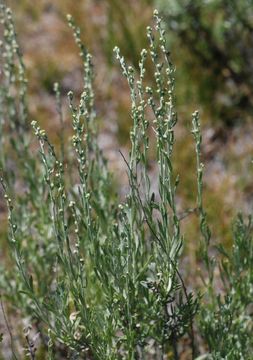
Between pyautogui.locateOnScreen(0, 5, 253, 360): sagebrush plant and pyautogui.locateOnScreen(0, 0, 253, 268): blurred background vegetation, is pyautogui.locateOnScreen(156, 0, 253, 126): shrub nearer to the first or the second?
pyautogui.locateOnScreen(0, 0, 253, 268): blurred background vegetation

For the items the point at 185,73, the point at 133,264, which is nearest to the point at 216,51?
the point at 185,73

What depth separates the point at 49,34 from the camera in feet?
18.5

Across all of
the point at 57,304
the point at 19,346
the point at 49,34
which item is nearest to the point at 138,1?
the point at 49,34

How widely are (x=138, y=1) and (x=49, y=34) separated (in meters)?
0.72

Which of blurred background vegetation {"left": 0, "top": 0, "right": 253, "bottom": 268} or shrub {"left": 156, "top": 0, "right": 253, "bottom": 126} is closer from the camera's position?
blurred background vegetation {"left": 0, "top": 0, "right": 253, "bottom": 268}

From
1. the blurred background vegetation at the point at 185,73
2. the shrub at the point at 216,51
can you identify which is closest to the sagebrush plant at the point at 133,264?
the blurred background vegetation at the point at 185,73

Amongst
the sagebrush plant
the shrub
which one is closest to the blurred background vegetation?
the shrub

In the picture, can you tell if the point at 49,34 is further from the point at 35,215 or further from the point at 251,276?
the point at 251,276

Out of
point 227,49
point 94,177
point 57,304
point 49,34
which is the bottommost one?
point 57,304

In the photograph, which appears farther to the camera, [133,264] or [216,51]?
[216,51]

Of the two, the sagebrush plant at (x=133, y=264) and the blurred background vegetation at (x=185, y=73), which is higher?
the blurred background vegetation at (x=185, y=73)

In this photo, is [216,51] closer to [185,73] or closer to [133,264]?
[185,73]

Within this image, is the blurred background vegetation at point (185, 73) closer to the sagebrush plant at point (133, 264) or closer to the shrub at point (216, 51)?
the shrub at point (216, 51)

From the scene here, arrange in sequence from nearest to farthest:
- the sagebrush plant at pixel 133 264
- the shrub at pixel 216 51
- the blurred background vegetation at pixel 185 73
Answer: the sagebrush plant at pixel 133 264
the blurred background vegetation at pixel 185 73
the shrub at pixel 216 51
